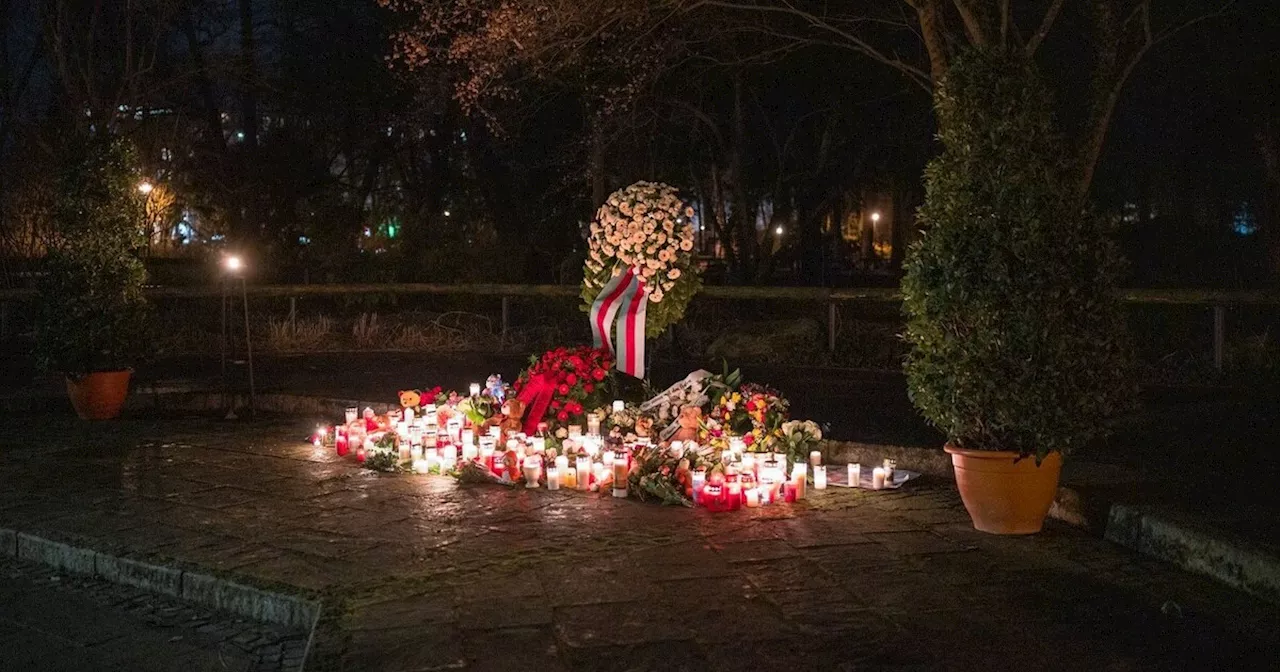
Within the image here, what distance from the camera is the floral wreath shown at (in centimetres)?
1059

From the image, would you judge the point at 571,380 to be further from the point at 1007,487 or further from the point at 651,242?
the point at 1007,487

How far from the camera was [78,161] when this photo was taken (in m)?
12.3

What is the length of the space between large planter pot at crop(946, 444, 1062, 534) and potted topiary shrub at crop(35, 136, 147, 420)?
8809 mm

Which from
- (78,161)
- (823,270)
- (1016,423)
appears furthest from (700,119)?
(1016,423)

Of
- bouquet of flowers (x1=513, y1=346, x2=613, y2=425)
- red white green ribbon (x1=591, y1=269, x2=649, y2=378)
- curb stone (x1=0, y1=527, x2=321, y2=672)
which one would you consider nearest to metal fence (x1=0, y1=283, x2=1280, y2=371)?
red white green ribbon (x1=591, y1=269, x2=649, y2=378)

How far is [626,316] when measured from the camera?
1073cm

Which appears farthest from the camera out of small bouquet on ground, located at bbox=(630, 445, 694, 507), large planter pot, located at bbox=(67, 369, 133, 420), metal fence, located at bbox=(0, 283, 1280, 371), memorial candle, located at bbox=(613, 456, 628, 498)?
metal fence, located at bbox=(0, 283, 1280, 371)

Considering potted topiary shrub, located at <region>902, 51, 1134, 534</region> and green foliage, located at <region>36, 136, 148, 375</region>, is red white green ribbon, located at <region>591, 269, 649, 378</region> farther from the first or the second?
green foliage, located at <region>36, 136, 148, 375</region>

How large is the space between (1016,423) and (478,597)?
3.21m

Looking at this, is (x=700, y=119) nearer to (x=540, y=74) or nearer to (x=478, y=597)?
(x=540, y=74)

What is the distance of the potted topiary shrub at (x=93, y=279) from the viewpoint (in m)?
12.4

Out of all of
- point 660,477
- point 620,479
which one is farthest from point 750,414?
point 620,479

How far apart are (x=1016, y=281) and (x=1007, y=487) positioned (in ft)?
4.03

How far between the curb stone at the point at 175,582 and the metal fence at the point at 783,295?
28.3ft
